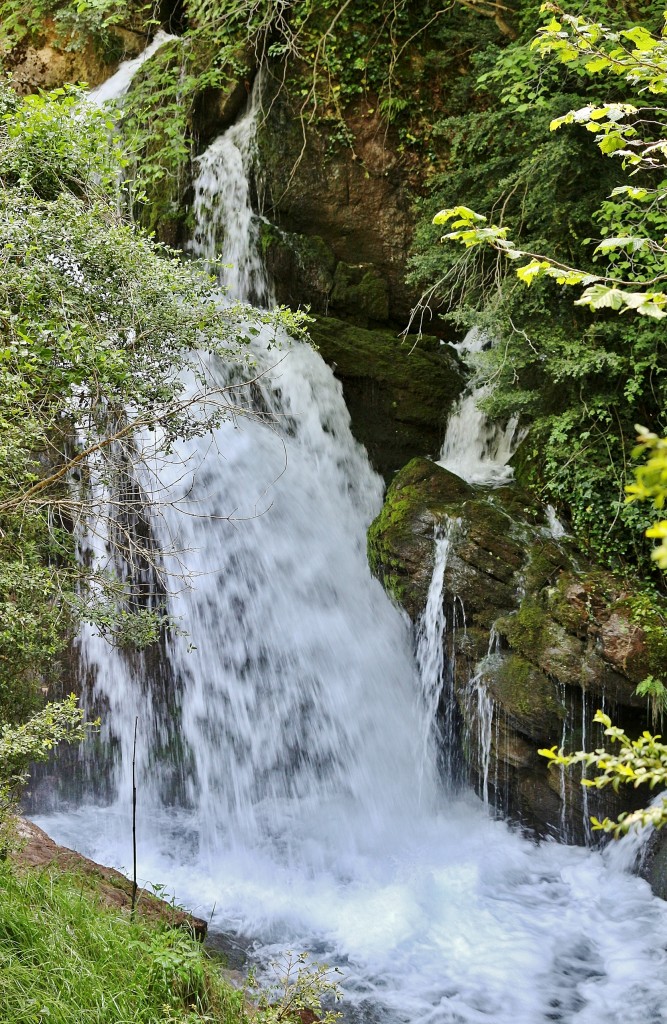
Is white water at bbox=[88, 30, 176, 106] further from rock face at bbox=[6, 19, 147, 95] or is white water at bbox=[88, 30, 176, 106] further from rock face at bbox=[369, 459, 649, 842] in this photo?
rock face at bbox=[369, 459, 649, 842]

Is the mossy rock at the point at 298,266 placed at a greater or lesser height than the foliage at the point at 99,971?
greater

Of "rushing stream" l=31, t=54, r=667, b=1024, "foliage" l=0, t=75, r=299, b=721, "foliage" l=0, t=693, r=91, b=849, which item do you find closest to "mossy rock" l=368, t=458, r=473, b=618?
"rushing stream" l=31, t=54, r=667, b=1024

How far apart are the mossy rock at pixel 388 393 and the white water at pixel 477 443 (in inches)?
6.2

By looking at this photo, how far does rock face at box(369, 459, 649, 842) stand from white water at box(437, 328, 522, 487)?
78 centimetres

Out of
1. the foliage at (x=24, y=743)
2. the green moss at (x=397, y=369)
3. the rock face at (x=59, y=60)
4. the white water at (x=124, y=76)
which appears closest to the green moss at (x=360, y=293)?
the green moss at (x=397, y=369)

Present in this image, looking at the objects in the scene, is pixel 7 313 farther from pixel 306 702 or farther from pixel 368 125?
pixel 368 125

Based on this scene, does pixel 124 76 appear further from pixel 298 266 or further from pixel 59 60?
pixel 298 266

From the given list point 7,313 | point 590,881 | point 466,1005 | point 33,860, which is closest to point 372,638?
point 590,881

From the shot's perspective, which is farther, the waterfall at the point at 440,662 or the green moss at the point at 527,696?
the waterfall at the point at 440,662

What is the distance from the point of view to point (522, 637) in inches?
264

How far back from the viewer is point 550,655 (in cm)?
650

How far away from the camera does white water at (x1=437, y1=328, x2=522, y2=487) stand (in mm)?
8391

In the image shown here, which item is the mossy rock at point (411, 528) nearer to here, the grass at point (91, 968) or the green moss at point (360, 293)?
the green moss at point (360, 293)

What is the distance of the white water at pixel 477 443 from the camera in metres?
8.39
